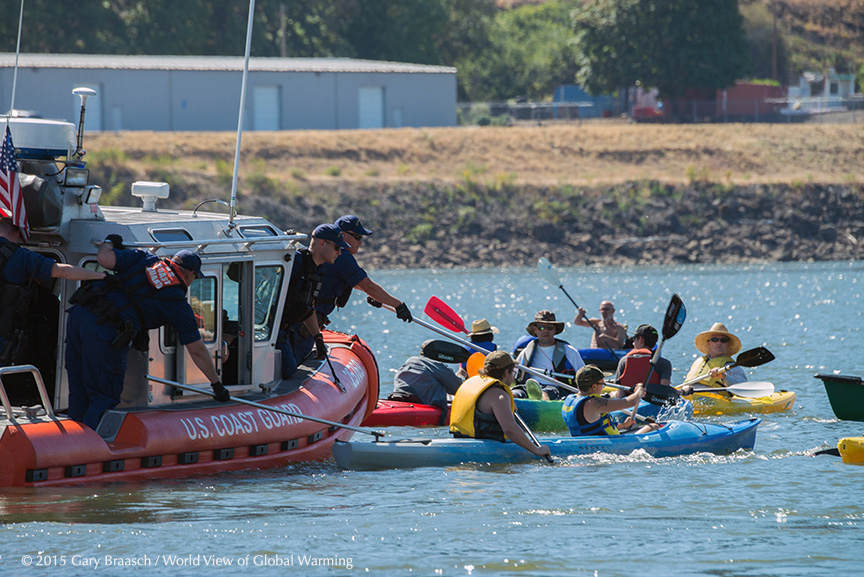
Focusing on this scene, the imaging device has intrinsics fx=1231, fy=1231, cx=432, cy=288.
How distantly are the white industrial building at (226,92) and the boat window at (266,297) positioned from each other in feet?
129

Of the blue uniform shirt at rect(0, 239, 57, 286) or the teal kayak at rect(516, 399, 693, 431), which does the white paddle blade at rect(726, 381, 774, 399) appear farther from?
the blue uniform shirt at rect(0, 239, 57, 286)

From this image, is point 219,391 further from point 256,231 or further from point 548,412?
point 548,412

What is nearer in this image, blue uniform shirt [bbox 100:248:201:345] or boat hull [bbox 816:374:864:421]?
blue uniform shirt [bbox 100:248:201:345]

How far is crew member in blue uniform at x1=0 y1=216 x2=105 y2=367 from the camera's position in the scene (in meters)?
9.91

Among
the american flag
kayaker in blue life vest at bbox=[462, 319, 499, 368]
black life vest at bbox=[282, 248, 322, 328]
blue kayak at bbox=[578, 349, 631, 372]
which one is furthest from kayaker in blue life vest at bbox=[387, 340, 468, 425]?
the american flag

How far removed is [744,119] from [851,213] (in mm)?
12534

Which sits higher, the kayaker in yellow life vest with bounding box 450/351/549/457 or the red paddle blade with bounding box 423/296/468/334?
the red paddle blade with bounding box 423/296/468/334

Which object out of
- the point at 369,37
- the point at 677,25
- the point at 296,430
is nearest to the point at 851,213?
the point at 677,25

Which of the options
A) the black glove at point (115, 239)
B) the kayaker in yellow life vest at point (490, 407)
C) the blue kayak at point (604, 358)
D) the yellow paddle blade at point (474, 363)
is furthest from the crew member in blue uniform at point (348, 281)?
the blue kayak at point (604, 358)

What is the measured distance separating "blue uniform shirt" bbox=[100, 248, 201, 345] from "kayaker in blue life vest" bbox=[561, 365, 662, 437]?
3784mm

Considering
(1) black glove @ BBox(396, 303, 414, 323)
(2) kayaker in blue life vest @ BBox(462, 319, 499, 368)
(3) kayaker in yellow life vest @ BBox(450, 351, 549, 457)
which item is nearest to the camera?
(3) kayaker in yellow life vest @ BBox(450, 351, 549, 457)

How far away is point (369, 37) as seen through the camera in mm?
72125

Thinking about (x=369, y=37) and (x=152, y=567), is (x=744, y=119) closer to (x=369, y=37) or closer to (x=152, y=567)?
(x=369, y=37)

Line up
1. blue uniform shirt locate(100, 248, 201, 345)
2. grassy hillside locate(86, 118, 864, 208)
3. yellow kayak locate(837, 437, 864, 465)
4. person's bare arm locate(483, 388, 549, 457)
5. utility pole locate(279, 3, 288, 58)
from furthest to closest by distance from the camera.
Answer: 1. utility pole locate(279, 3, 288, 58)
2. grassy hillside locate(86, 118, 864, 208)
3. yellow kayak locate(837, 437, 864, 465)
4. person's bare arm locate(483, 388, 549, 457)
5. blue uniform shirt locate(100, 248, 201, 345)
